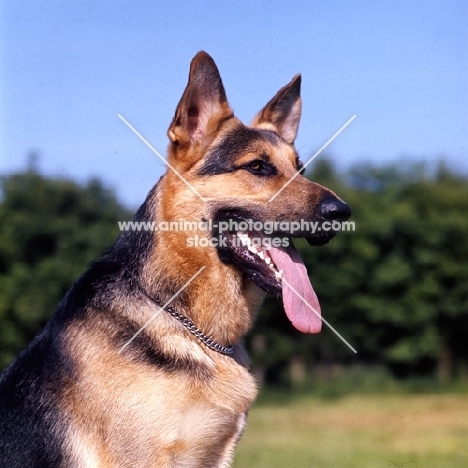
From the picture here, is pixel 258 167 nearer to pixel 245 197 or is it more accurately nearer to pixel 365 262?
pixel 245 197

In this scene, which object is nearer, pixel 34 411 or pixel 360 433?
pixel 34 411

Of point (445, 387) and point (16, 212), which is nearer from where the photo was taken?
point (16, 212)

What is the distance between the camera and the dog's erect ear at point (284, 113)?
5.61 metres

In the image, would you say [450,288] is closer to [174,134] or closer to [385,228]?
[385,228]

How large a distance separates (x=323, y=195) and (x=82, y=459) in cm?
220

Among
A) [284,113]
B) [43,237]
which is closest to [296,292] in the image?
[284,113]

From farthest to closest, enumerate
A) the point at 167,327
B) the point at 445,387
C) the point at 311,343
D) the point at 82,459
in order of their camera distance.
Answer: the point at 311,343 < the point at 445,387 < the point at 167,327 < the point at 82,459

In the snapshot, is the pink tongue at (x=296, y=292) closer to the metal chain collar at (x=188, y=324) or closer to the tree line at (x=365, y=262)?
the metal chain collar at (x=188, y=324)

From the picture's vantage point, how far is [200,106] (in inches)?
189

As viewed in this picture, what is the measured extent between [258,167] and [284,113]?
1085 mm

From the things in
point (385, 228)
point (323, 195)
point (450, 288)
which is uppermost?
point (323, 195)

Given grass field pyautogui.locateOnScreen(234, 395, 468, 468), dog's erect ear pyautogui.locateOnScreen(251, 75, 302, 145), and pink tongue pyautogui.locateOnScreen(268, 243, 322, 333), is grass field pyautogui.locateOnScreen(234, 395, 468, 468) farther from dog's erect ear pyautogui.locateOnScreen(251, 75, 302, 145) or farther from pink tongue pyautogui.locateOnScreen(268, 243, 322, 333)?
dog's erect ear pyautogui.locateOnScreen(251, 75, 302, 145)

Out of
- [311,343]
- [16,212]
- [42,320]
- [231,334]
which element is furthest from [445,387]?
[231,334]

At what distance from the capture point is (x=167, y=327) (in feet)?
14.4
